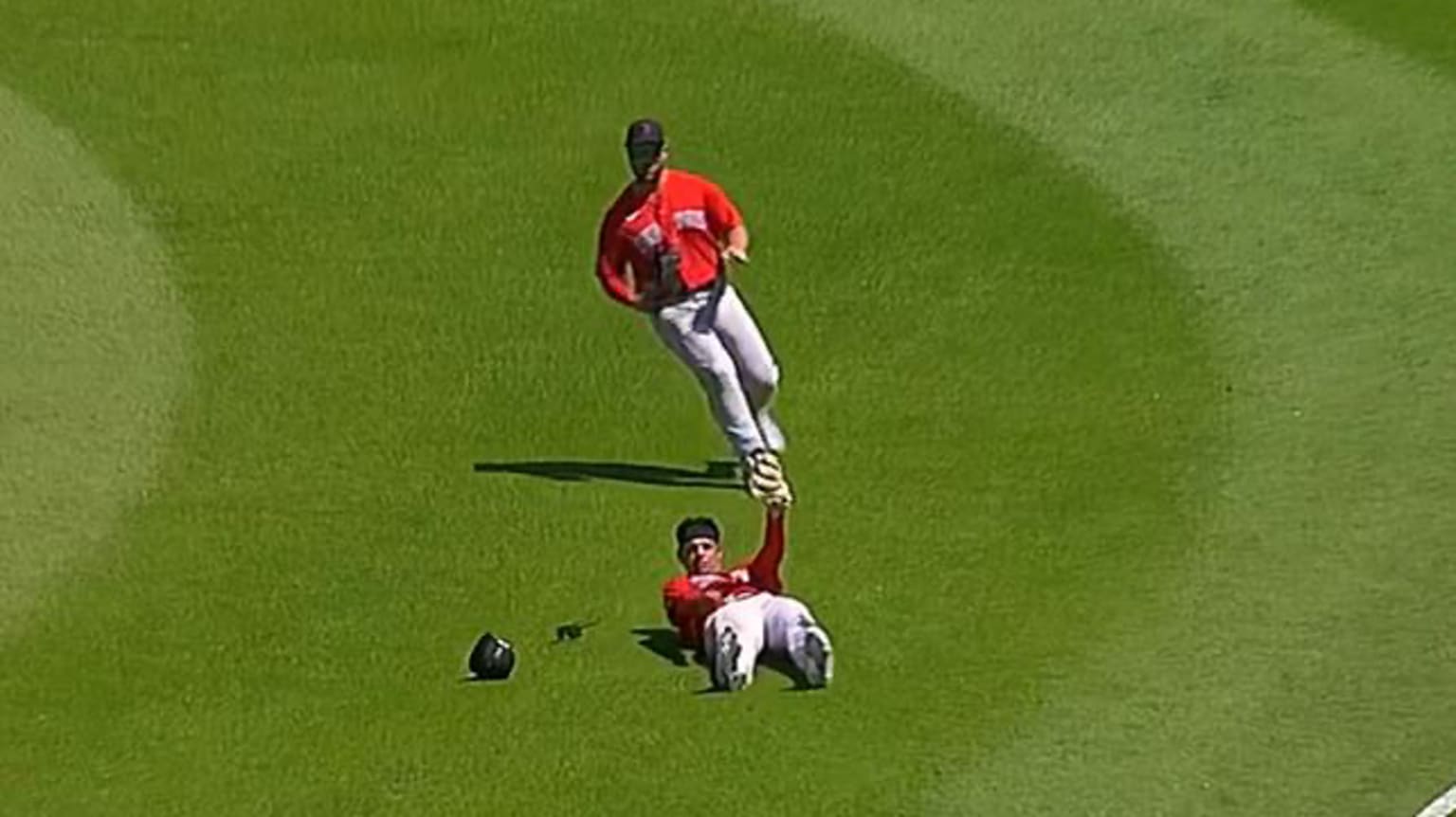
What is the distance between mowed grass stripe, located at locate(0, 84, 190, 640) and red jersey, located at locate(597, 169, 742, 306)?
313 centimetres

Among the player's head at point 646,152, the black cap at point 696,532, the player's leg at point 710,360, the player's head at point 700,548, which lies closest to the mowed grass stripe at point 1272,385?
the player's head at point 700,548

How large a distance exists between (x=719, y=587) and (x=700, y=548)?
0.87 ft

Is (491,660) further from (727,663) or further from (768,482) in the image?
(768,482)

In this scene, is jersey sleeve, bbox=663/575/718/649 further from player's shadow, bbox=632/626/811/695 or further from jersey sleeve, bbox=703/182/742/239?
jersey sleeve, bbox=703/182/742/239

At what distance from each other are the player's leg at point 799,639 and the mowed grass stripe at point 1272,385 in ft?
3.45

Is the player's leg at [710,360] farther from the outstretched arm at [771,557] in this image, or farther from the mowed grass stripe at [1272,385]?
the mowed grass stripe at [1272,385]

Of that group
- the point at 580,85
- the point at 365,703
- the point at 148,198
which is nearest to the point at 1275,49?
the point at 580,85

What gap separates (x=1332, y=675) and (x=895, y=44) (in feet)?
25.1

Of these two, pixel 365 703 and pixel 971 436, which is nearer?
pixel 365 703

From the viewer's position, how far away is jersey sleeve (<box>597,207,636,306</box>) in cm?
1788

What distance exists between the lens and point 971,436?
19000 millimetres

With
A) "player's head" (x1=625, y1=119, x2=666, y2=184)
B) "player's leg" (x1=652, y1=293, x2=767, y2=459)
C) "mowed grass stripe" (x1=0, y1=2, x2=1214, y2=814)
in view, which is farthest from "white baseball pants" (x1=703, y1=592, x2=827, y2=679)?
"player's head" (x1=625, y1=119, x2=666, y2=184)

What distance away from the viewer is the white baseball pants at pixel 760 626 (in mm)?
16609

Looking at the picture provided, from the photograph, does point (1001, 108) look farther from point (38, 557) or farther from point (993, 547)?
point (38, 557)
